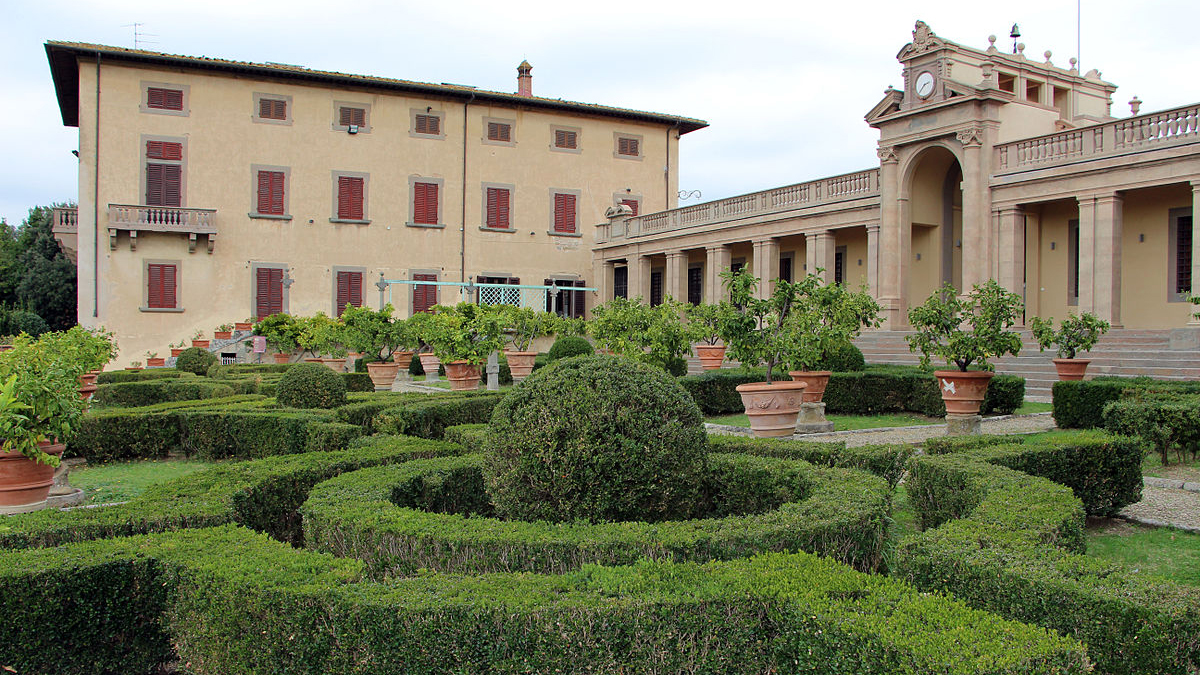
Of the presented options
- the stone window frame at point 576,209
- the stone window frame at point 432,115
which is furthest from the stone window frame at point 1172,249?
the stone window frame at point 432,115

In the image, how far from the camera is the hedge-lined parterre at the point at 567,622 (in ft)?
9.27

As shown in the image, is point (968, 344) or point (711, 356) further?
point (711, 356)

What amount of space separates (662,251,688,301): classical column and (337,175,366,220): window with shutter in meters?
11.9

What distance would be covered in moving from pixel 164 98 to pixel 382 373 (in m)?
16.4

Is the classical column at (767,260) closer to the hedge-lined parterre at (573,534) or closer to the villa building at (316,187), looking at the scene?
the villa building at (316,187)

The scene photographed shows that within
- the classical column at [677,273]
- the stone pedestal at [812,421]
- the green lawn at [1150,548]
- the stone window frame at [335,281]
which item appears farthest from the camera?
the stone window frame at [335,281]

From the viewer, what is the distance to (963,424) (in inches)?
436

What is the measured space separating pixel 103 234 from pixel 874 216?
82.8 ft

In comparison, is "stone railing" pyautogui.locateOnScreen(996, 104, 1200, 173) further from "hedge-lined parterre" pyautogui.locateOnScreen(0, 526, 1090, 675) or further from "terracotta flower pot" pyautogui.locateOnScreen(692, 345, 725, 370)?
"hedge-lined parterre" pyautogui.locateOnScreen(0, 526, 1090, 675)

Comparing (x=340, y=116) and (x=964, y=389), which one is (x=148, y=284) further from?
(x=964, y=389)

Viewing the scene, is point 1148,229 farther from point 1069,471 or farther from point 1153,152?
point 1069,471

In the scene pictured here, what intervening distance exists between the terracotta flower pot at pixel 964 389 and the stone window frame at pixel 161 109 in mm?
27720

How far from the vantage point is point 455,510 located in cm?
585

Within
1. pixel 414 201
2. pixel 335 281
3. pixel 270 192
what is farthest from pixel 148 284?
pixel 414 201
